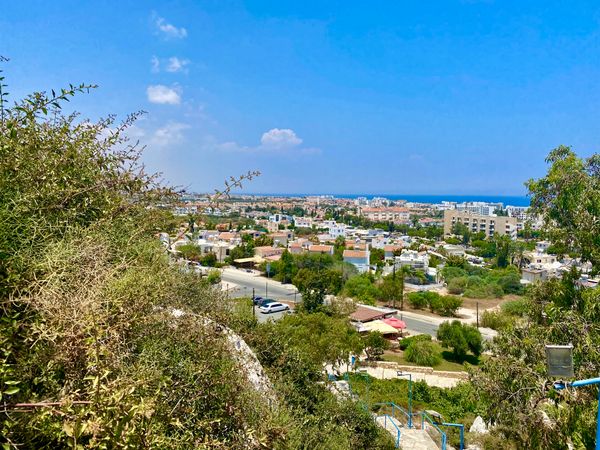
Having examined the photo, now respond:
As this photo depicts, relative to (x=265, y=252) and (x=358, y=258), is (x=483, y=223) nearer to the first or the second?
(x=358, y=258)

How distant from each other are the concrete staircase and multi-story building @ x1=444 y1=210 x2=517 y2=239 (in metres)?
80.2

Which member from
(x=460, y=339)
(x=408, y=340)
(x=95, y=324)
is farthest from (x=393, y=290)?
(x=95, y=324)

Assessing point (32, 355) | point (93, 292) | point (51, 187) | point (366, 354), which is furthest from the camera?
point (366, 354)

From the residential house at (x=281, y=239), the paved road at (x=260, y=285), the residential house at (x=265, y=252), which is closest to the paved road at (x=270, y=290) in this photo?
the paved road at (x=260, y=285)

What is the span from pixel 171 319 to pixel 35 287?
1.29 metres

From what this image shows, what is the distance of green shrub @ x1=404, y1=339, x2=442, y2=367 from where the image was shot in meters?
20.0

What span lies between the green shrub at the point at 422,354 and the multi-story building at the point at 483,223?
68.0 metres

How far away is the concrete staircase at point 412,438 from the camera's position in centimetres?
785

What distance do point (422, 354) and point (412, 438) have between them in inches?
492

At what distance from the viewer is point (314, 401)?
5.50m

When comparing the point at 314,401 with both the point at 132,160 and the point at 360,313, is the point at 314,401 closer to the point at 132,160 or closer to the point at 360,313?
the point at 132,160

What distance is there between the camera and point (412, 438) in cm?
838

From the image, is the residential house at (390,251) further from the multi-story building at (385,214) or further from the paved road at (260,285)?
the multi-story building at (385,214)

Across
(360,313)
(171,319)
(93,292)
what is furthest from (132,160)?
(360,313)
